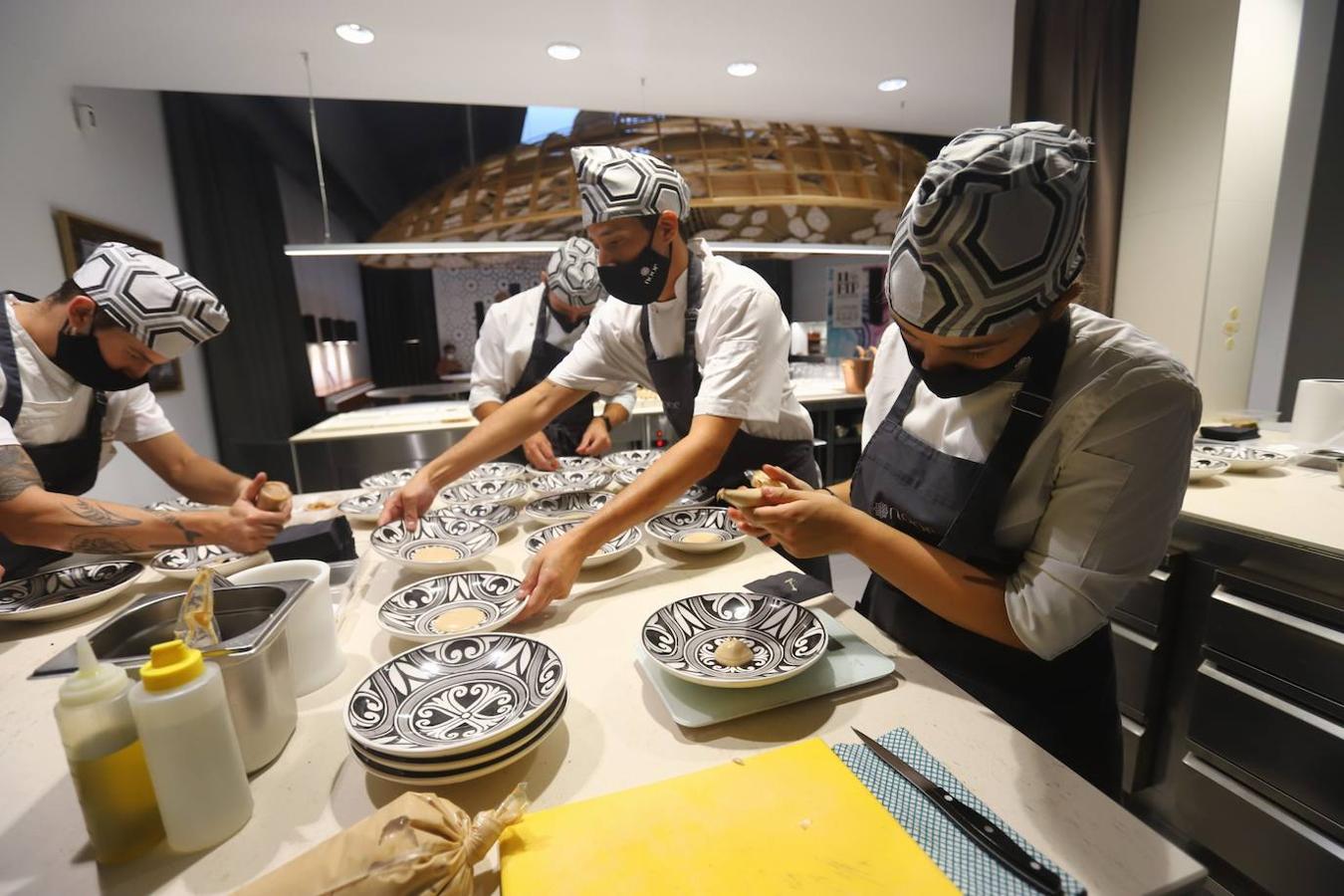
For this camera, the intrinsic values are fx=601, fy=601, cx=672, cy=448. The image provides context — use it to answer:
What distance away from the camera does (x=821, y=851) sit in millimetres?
662

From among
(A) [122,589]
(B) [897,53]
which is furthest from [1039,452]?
(B) [897,53]

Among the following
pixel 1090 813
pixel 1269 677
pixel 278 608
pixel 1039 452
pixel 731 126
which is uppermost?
pixel 731 126

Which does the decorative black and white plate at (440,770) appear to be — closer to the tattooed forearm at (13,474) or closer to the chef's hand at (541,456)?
the tattooed forearm at (13,474)

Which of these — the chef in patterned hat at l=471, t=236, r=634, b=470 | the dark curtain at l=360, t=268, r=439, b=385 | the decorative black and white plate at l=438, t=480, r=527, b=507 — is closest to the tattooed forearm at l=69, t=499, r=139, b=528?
the decorative black and white plate at l=438, t=480, r=527, b=507

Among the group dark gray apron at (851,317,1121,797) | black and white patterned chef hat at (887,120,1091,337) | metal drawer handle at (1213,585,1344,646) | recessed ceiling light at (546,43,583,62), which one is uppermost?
recessed ceiling light at (546,43,583,62)

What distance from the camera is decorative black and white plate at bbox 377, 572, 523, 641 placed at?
1137mm

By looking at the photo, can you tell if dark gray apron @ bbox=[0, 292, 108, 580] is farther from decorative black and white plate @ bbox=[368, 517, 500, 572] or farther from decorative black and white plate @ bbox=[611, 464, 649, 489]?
decorative black and white plate @ bbox=[611, 464, 649, 489]

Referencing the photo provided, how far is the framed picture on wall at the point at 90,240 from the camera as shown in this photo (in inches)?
125

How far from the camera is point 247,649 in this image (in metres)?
0.75

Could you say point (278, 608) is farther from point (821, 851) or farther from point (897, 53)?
point (897, 53)

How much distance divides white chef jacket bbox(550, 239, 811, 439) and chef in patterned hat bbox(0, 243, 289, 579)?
1.01 meters

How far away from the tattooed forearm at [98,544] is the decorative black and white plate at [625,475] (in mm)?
1289

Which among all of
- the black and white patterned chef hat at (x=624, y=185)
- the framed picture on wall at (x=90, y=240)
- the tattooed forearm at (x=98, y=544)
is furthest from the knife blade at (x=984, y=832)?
the framed picture on wall at (x=90, y=240)

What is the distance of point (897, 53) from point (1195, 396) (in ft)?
11.3
